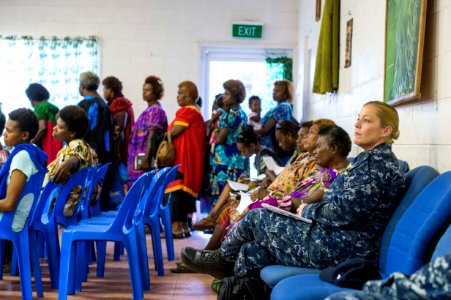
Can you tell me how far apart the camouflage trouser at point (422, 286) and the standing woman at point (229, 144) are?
433 centimetres

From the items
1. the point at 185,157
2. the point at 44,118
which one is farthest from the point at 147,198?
the point at 44,118

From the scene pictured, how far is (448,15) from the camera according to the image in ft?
9.24

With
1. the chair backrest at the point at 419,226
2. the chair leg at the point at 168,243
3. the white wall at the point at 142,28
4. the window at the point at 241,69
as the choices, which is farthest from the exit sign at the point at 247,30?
the chair backrest at the point at 419,226

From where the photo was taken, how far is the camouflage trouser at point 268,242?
9.57ft

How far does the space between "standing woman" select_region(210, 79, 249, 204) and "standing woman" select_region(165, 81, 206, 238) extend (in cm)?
17

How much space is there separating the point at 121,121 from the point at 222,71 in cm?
221

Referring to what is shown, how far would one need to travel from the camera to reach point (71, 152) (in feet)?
13.5

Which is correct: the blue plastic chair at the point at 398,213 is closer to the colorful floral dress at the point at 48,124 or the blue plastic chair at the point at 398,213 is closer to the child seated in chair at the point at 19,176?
the child seated in chair at the point at 19,176

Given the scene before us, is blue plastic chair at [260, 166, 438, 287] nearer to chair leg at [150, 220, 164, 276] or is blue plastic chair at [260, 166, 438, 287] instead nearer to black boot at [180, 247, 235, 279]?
black boot at [180, 247, 235, 279]

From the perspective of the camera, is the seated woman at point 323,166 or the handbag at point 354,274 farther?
the seated woman at point 323,166

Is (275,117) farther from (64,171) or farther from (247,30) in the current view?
(64,171)

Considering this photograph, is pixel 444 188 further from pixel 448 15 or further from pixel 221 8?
pixel 221 8

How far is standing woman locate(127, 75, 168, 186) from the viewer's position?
6121 millimetres

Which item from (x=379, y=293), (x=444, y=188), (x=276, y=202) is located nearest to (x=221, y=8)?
(x=276, y=202)
